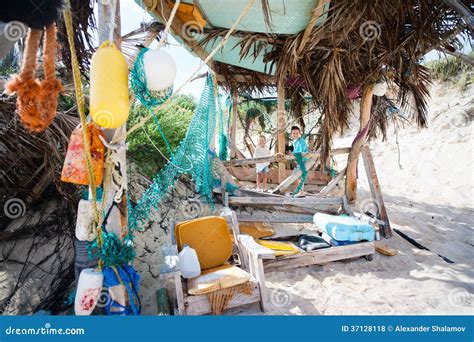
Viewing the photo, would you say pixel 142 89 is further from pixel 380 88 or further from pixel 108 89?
pixel 380 88

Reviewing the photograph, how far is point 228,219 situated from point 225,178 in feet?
5.76

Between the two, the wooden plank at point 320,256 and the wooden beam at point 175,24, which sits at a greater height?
the wooden beam at point 175,24

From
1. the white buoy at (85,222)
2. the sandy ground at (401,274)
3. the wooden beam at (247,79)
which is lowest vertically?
the sandy ground at (401,274)

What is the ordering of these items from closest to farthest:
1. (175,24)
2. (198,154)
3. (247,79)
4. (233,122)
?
1. (175,24)
2. (198,154)
3. (247,79)
4. (233,122)

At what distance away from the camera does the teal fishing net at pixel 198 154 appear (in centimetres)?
394

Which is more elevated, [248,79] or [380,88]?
[248,79]

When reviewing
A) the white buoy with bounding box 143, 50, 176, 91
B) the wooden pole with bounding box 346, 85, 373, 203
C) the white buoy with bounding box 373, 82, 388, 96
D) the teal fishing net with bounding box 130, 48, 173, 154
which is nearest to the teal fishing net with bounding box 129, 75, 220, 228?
the teal fishing net with bounding box 130, 48, 173, 154

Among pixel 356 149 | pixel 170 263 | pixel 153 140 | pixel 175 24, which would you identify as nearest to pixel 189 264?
pixel 170 263

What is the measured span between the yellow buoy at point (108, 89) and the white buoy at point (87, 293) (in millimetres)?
1098

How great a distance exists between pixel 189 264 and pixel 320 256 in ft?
5.97

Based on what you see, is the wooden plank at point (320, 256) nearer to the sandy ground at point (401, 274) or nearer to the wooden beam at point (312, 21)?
the sandy ground at point (401, 274)

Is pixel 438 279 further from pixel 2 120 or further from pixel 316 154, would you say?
pixel 2 120

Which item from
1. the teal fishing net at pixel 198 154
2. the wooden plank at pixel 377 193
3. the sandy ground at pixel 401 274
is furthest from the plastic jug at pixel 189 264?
the wooden plank at pixel 377 193

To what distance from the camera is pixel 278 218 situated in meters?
5.06
